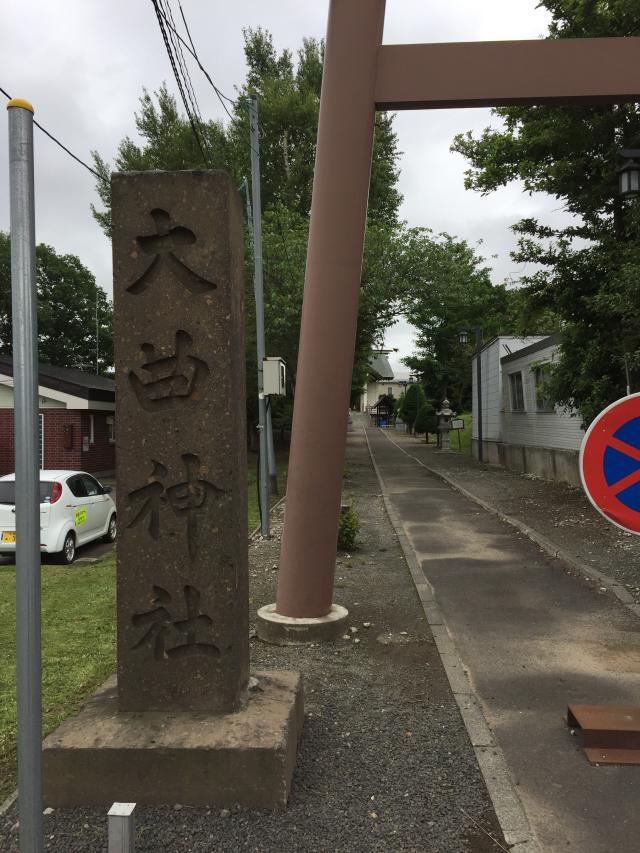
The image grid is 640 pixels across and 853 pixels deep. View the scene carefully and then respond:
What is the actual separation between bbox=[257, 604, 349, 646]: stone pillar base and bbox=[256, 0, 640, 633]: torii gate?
0.05 metres

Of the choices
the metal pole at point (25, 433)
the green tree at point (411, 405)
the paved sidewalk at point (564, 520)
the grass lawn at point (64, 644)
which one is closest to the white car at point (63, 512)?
the grass lawn at point (64, 644)

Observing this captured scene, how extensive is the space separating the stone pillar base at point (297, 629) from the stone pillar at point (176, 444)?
255 cm

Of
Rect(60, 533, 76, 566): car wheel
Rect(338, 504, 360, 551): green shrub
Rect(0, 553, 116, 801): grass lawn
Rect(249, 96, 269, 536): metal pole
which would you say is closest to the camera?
Rect(0, 553, 116, 801): grass lawn

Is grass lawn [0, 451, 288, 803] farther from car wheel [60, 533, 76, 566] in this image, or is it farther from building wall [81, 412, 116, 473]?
building wall [81, 412, 116, 473]

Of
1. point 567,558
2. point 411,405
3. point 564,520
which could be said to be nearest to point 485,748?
point 567,558

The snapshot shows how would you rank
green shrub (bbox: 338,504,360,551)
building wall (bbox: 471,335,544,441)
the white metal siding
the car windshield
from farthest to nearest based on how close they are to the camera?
building wall (bbox: 471,335,544,441) → the white metal siding → the car windshield → green shrub (bbox: 338,504,360,551)

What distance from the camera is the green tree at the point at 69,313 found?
49375 mm

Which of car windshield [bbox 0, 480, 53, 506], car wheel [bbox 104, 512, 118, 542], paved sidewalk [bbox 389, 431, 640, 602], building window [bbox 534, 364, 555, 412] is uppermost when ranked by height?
building window [bbox 534, 364, 555, 412]

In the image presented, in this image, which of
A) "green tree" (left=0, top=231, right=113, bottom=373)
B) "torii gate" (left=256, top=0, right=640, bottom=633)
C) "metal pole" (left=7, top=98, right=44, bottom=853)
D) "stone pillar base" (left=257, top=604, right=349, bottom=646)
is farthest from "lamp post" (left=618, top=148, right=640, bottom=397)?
"green tree" (left=0, top=231, right=113, bottom=373)

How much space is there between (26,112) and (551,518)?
12.9m

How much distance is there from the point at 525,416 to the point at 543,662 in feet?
65.1

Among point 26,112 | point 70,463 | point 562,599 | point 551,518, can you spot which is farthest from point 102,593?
point 70,463

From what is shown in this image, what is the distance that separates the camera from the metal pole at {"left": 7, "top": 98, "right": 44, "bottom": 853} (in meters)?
2.19

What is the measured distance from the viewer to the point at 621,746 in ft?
13.9
